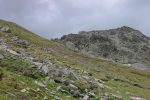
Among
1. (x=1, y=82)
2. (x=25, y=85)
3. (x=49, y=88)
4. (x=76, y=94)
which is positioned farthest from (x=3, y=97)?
(x=76, y=94)

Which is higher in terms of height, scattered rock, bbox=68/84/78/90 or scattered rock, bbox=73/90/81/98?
scattered rock, bbox=68/84/78/90

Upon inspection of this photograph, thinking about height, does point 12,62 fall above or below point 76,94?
above

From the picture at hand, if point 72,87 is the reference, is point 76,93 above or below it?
below

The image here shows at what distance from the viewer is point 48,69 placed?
4744 cm

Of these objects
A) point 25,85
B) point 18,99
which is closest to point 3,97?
point 18,99

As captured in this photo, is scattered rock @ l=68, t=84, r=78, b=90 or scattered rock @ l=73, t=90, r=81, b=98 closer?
scattered rock @ l=73, t=90, r=81, b=98

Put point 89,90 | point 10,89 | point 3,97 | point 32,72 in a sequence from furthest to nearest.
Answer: point 89,90, point 32,72, point 10,89, point 3,97

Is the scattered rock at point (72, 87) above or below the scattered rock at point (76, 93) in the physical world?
above

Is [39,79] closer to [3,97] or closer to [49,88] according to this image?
[49,88]

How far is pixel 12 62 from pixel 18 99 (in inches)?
515

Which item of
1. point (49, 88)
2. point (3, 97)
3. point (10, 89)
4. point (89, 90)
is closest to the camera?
point (3, 97)

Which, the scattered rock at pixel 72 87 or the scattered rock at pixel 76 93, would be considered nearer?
the scattered rock at pixel 76 93

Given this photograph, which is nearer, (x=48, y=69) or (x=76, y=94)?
(x=76, y=94)

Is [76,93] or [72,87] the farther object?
[72,87]
